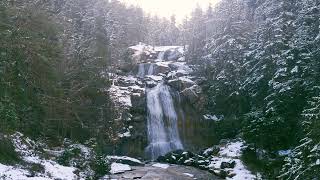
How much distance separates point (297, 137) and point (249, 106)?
9545mm

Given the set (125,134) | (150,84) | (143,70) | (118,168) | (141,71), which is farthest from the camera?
(143,70)

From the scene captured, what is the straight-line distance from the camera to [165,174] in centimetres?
2469

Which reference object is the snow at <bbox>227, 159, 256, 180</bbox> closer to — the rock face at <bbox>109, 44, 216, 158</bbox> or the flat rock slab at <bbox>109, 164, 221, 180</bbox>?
the flat rock slab at <bbox>109, 164, 221, 180</bbox>

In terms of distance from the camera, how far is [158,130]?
1457 inches

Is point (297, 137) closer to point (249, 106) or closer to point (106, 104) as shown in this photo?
point (249, 106)

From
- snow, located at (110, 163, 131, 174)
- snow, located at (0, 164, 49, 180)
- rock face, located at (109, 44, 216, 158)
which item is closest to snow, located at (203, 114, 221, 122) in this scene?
rock face, located at (109, 44, 216, 158)

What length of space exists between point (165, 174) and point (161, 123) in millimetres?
13071

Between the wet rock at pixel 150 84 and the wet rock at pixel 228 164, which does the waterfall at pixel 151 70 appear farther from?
the wet rock at pixel 228 164

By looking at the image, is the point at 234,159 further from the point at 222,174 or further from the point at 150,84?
the point at 150,84

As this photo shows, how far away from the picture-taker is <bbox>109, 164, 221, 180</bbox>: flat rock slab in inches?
920

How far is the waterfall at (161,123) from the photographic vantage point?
35625mm

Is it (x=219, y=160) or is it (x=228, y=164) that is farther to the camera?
(x=219, y=160)

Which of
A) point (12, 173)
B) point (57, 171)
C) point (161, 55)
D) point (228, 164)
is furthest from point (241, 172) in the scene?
point (161, 55)

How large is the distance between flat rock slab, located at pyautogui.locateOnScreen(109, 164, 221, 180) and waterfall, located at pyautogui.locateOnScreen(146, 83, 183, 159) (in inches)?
282
